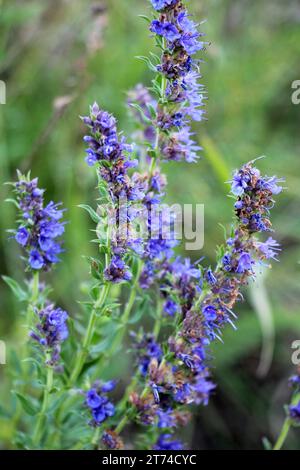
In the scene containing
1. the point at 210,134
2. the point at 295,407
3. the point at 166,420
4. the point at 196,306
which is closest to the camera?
the point at 196,306

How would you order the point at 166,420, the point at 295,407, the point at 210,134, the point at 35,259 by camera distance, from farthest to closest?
1. the point at 210,134
2. the point at 295,407
3. the point at 166,420
4. the point at 35,259

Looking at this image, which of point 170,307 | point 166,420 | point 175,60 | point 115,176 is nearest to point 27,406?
point 166,420

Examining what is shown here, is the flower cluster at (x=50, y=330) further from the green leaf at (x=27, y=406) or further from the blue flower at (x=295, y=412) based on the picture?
the blue flower at (x=295, y=412)

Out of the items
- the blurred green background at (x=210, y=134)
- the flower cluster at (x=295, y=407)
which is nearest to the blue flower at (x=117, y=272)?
the flower cluster at (x=295, y=407)

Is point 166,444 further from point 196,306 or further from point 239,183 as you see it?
point 239,183

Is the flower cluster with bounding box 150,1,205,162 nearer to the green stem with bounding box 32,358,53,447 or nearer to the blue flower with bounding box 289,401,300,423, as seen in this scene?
the green stem with bounding box 32,358,53,447

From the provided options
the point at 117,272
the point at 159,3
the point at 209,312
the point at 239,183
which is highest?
the point at 159,3

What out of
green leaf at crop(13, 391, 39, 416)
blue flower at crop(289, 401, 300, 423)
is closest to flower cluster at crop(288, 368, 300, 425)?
blue flower at crop(289, 401, 300, 423)
